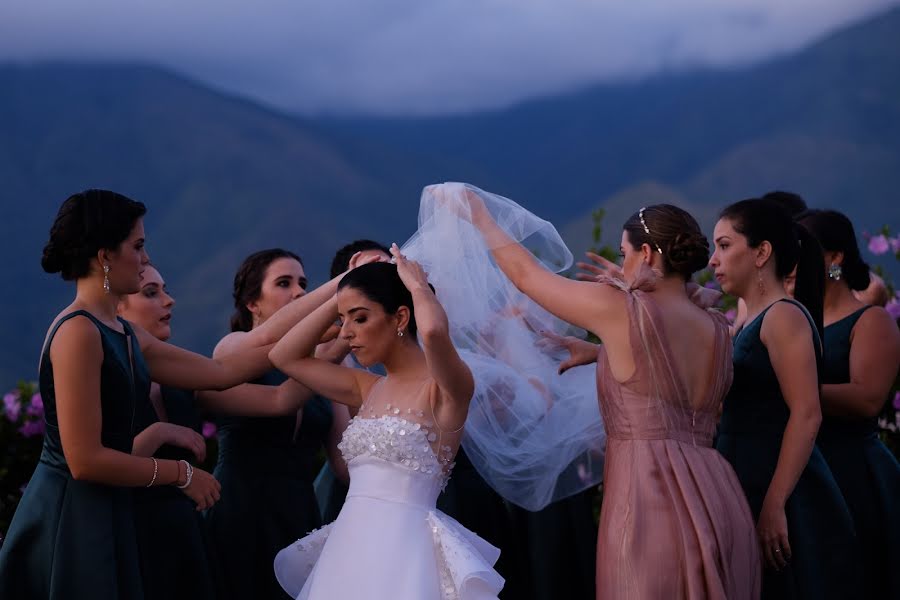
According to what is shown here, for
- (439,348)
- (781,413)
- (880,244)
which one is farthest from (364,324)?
(880,244)

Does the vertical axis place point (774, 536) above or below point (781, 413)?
below

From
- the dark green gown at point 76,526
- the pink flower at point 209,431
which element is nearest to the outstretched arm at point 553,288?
the dark green gown at point 76,526

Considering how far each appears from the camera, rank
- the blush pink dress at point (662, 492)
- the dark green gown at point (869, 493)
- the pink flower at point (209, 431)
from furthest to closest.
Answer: the pink flower at point (209, 431)
the dark green gown at point (869, 493)
the blush pink dress at point (662, 492)

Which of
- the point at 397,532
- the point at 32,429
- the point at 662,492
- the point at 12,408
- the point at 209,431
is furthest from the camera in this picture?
the point at 209,431

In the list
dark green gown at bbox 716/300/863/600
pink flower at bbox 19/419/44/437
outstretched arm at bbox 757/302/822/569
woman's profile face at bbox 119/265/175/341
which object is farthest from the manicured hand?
pink flower at bbox 19/419/44/437

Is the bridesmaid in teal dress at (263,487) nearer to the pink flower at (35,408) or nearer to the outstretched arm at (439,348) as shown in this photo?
the outstretched arm at (439,348)

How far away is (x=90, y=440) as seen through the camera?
3.53 metres

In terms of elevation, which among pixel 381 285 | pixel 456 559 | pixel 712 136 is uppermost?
Answer: pixel 712 136

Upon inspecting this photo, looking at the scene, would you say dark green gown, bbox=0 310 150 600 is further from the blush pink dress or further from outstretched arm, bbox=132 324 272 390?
the blush pink dress

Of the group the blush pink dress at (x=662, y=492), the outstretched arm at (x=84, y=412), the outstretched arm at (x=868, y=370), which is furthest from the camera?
the outstretched arm at (x=868, y=370)

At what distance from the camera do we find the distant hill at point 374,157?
39.8 ft

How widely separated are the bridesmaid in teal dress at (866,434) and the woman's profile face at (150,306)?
2.64 metres

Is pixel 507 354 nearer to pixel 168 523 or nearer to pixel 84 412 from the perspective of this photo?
pixel 168 523

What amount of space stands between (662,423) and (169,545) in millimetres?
1699
